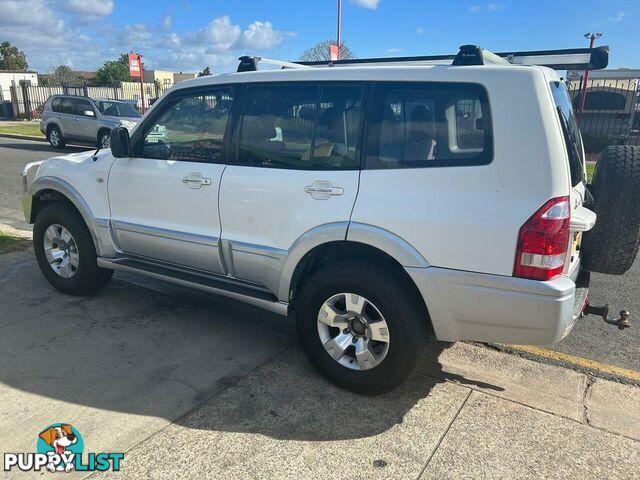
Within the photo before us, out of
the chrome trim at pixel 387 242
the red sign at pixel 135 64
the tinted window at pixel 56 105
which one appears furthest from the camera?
the red sign at pixel 135 64

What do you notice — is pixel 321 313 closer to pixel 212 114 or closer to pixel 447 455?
pixel 447 455

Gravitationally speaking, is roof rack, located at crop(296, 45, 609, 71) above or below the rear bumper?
above

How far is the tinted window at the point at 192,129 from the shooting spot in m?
3.68

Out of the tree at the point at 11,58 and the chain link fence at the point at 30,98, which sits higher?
the tree at the point at 11,58

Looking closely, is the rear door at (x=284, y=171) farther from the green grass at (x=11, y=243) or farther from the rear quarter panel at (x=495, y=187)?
the green grass at (x=11, y=243)

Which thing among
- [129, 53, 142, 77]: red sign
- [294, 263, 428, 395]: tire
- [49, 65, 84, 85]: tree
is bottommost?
[294, 263, 428, 395]: tire

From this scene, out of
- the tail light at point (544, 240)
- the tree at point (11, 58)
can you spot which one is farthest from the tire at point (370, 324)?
the tree at point (11, 58)

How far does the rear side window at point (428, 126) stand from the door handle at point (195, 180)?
123cm

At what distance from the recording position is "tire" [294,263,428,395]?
2.95 meters

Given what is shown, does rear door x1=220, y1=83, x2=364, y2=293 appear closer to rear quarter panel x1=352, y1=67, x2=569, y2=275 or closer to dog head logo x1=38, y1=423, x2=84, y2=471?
rear quarter panel x1=352, y1=67, x2=569, y2=275

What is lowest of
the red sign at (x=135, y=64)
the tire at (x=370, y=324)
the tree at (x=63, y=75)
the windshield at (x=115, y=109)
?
the tire at (x=370, y=324)

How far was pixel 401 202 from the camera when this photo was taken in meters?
2.89

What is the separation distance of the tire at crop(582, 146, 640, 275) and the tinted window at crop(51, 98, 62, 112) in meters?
17.9

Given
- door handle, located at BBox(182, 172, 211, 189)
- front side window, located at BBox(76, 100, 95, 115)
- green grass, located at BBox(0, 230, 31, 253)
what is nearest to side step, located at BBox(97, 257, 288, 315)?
door handle, located at BBox(182, 172, 211, 189)
